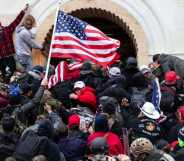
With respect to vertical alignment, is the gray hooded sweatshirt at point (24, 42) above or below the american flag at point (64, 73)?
above

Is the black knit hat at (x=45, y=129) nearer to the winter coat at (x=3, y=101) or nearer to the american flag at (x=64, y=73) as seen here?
the winter coat at (x=3, y=101)

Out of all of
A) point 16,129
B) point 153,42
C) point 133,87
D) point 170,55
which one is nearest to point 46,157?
point 16,129

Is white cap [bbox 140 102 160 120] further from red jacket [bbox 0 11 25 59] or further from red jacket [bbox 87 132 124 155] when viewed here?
red jacket [bbox 0 11 25 59]

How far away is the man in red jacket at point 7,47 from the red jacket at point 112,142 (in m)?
6.22

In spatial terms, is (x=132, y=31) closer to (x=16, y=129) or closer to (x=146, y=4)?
(x=146, y=4)

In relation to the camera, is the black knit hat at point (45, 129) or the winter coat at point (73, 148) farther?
the winter coat at point (73, 148)

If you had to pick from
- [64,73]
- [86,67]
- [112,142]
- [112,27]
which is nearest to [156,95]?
[86,67]

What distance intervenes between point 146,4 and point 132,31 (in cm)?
70

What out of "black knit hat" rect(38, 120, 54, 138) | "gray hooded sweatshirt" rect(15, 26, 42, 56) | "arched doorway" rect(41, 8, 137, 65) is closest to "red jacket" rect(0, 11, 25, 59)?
"gray hooded sweatshirt" rect(15, 26, 42, 56)

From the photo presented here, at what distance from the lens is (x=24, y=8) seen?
22.9m

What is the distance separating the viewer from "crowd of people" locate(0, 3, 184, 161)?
51.3 ft

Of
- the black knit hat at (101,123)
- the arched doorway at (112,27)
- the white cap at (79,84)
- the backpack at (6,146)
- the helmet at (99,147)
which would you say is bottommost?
the backpack at (6,146)

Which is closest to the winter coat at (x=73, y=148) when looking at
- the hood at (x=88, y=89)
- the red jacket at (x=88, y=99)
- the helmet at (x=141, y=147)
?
the helmet at (x=141, y=147)

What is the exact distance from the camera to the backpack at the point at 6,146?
16.2 meters
